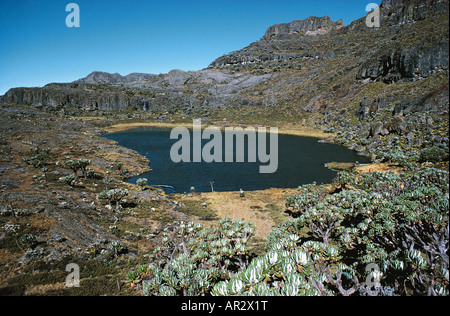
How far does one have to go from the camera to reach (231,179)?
2018 inches

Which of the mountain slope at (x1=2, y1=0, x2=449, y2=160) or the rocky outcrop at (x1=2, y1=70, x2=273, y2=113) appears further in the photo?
the rocky outcrop at (x1=2, y1=70, x2=273, y2=113)

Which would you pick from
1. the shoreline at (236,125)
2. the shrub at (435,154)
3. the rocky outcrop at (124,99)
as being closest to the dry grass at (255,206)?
the shrub at (435,154)

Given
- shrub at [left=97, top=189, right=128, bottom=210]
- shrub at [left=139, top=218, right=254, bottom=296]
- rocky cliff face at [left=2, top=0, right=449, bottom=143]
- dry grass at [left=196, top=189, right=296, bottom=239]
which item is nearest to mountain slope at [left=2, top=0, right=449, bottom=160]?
rocky cliff face at [left=2, top=0, right=449, bottom=143]

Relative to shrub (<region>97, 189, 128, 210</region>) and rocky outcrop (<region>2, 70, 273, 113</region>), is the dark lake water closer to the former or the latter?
shrub (<region>97, 189, 128, 210</region>)

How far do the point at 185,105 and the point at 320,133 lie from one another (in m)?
121

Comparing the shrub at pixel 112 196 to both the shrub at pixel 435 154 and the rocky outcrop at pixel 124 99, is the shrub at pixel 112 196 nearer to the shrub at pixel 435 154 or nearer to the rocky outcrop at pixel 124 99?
the shrub at pixel 435 154

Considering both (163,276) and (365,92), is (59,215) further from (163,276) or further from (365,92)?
(365,92)

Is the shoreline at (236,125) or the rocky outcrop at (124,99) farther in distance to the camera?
the rocky outcrop at (124,99)

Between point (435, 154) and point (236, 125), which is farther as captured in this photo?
point (236, 125)

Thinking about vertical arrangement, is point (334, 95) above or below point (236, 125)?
above

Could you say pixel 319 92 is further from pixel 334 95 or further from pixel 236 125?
pixel 236 125

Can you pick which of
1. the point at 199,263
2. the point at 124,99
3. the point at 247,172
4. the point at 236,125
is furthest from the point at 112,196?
the point at 124,99
